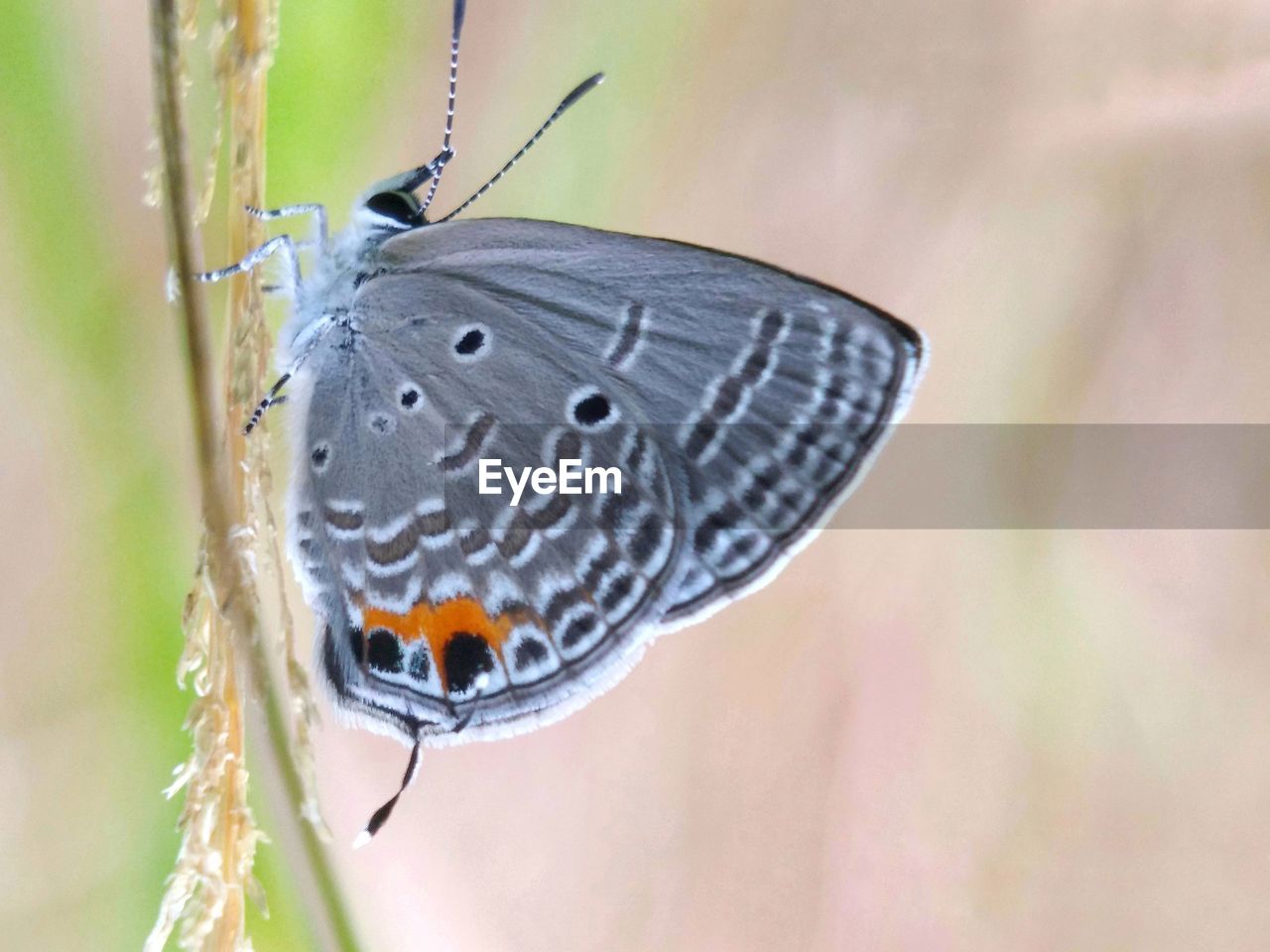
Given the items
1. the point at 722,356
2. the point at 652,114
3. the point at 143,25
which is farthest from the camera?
the point at 652,114

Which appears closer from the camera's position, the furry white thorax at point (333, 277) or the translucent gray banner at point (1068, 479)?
the furry white thorax at point (333, 277)

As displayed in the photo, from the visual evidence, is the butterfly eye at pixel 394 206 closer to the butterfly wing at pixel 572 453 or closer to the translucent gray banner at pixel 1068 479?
the butterfly wing at pixel 572 453

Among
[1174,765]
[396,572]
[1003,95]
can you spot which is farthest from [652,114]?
[1174,765]

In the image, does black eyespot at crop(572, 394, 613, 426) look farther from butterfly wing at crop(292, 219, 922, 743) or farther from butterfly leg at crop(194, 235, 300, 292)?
butterfly leg at crop(194, 235, 300, 292)

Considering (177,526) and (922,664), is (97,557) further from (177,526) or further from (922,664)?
(922,664)

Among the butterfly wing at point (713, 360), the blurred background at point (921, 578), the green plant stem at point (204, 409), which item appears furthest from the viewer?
the blurred background at point (921, 578)

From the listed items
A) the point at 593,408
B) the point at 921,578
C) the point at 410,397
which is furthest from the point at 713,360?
the point at 921,578

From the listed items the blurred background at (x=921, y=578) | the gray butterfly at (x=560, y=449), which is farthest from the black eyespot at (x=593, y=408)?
the blurred background at (x=921, y=578)

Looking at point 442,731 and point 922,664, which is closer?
point 442,731
